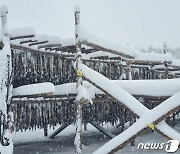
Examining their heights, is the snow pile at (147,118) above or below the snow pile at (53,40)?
below

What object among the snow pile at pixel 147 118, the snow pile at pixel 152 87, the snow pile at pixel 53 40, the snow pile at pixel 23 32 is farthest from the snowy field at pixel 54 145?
the snow pile at pixel 23 32

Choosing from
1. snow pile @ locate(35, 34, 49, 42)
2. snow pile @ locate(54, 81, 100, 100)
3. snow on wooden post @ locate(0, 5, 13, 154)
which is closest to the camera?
snow on wooden post @ locate(0, 5, 13, 154)

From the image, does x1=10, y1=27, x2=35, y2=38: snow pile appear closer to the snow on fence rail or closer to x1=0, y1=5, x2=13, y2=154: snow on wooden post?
x1=0, y1=5, x2=13, y2=154: snow on wooden post

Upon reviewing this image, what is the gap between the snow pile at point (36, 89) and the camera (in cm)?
616

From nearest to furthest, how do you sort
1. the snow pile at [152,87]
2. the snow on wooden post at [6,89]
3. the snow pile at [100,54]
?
the snow pile at [152,87] < the snow on wooden post at [6,89] < the snow pile at [100,54]

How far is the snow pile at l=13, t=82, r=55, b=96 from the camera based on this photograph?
6.16 meters

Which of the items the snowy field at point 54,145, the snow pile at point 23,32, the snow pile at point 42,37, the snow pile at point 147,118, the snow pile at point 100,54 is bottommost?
the snowy field at point 54,145

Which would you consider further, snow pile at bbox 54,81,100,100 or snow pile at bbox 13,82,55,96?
snow pile at bbox 54,81,100,100

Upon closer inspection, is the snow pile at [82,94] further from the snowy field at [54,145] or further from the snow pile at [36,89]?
the snowy field at [54,145]

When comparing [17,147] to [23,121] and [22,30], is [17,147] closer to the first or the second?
[23,121]

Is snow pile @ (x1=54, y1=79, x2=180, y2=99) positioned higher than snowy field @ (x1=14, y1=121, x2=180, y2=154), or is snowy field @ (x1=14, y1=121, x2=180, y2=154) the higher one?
snow pile @ (x1=54, y1=79, x2=180, y2=99)

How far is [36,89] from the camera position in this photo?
20.5 ft

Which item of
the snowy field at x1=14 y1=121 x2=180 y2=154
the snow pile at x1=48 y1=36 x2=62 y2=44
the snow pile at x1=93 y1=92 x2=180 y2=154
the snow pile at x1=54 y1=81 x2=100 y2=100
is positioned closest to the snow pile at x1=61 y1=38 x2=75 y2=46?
the snow pile at x1=48 y1=36 x2=62 y2=44

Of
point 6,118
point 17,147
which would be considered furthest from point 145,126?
point 17,147
